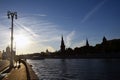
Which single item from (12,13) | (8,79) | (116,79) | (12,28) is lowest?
(116,79)

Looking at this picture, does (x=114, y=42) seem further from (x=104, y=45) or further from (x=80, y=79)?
(x=80, y=79)

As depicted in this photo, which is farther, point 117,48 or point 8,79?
point 117,48

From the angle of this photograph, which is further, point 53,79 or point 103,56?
point 103,56

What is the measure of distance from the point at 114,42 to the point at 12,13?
147854mm

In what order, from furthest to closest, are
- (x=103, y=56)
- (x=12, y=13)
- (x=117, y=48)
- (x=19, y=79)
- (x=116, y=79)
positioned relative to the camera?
(x=103, y=56)
(x=117, y=48)
(x=116, y=79)
(x=12, y=13)
(x=19, y=79)

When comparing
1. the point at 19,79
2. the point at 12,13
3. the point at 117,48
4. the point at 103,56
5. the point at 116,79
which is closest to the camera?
the point at 19,79

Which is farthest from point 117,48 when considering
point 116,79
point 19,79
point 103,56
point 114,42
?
point 19,79

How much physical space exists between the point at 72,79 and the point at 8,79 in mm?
21439

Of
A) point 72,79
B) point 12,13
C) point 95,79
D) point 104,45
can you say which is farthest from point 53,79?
point 104,45

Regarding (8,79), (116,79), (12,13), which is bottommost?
(116,79)

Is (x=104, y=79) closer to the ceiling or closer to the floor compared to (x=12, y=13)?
closer to the floor

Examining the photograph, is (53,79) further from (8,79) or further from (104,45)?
(104,45)

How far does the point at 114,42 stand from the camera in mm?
176750

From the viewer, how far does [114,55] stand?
175875mm
